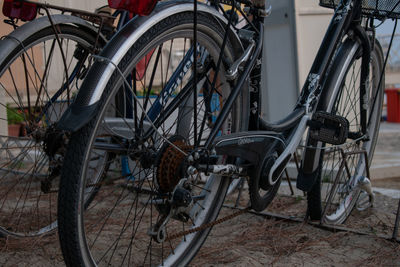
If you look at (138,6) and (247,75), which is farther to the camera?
(247,75)

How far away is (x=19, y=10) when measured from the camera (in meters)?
1.93

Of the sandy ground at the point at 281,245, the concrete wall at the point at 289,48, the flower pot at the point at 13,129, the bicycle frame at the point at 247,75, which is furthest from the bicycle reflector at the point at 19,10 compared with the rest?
the flower pot at the point at 13,129

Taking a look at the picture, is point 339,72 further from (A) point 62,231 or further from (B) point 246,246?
(A) point 62,231

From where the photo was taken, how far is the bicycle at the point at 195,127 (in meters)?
1.22

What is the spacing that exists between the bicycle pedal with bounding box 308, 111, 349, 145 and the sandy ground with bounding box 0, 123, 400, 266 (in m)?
0.45

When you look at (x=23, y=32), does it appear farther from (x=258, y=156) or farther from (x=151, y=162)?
(x=258, y=156)

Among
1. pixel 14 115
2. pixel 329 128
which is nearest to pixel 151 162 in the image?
pixel 329 128

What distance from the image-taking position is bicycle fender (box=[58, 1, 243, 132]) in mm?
1182

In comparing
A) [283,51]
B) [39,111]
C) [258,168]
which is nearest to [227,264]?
[258,168]

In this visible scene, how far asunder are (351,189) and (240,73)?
3.65 feet

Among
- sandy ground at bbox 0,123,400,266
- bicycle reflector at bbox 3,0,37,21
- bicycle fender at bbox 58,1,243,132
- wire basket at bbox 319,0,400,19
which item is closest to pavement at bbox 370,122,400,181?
sandy ground at bbox 0,123,400,266

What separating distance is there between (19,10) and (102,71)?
92cm

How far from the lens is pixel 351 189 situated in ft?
8.05

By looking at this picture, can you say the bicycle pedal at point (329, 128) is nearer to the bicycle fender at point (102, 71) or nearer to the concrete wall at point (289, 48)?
the bicycle fender at point (102, 71)
